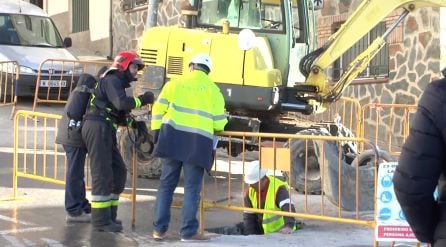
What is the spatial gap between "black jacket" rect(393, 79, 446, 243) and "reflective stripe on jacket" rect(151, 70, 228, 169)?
3.87m

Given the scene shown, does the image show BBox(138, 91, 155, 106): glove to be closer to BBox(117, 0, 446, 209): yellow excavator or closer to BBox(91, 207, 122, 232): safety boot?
BBox(91, 207, 122, 232): safety boot

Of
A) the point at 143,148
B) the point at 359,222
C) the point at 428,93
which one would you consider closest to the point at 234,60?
the point at 143,148

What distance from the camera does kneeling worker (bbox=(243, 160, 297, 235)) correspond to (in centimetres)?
746

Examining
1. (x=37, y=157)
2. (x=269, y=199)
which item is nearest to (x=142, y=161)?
(x=37, y=157)

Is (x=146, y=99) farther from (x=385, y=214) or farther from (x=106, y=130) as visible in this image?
(x=385, y=214)

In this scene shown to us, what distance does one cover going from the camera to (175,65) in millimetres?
10273

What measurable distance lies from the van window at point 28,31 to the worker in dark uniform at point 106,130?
11.3 meters

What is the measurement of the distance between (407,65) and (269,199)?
23.3ft

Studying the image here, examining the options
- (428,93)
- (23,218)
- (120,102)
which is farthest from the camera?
(23,218)

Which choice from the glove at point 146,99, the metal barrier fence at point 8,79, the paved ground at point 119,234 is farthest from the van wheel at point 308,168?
the metal barrier fence at point 8,79

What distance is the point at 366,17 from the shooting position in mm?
9953

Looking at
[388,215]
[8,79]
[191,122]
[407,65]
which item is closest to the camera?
[388,215]

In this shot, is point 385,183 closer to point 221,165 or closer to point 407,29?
point 221,165

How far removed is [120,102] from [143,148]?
3014 mm
